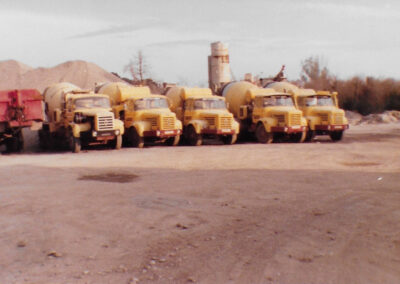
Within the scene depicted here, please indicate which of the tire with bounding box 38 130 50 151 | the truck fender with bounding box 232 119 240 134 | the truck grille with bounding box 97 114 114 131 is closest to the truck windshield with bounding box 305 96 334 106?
the truck fender with bounding box 232 119 240 134

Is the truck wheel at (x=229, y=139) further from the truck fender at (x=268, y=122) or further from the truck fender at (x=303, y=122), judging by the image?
the truck fender at (x=303, y=122)

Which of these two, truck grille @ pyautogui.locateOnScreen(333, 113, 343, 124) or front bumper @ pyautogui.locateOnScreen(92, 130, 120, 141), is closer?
front bumper @ pyautogui.locateOnScreen(92, 130, 120, 141)

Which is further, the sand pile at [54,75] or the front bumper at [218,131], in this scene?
the sand pile at [54,75]

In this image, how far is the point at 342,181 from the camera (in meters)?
11.5

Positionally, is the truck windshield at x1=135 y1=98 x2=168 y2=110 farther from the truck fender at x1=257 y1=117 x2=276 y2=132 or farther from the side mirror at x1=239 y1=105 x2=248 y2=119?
the truck fender at x1=257 y1=117 x2=276 y2=132

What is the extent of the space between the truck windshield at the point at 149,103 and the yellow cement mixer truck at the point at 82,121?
4.41 ft

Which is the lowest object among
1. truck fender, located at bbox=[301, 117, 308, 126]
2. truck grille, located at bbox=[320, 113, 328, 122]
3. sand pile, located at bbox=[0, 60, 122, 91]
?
truck fender, located at bbox=[301, 117, 308, 126]

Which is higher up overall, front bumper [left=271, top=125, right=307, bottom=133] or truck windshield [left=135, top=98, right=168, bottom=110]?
truck windshield [left=135, top=98, right=168, bottom=110]

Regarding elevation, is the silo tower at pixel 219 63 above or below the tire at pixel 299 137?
above

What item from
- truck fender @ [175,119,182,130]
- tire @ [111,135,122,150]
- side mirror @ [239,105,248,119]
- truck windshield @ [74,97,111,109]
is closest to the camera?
tire @ [111,135,122,150]

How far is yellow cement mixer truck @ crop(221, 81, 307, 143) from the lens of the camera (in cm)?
2323

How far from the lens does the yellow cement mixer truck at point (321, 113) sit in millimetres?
24094

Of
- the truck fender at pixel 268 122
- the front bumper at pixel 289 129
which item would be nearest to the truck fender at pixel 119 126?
the truck fender at pixel 268 122

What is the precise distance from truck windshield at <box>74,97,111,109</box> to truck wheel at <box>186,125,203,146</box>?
3817 mm
